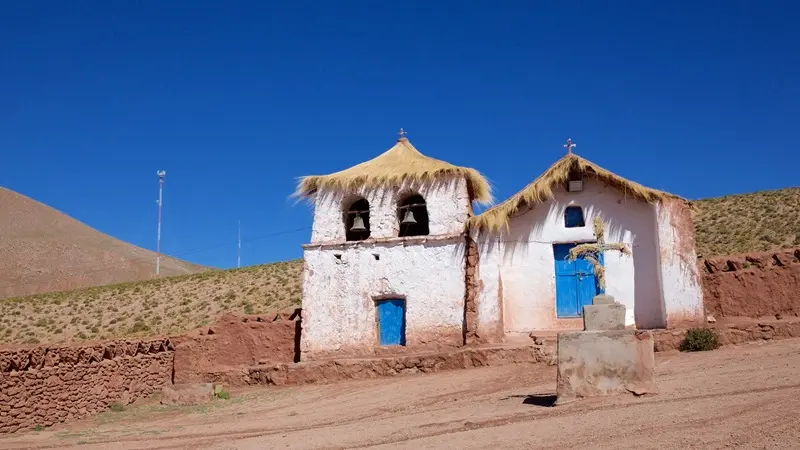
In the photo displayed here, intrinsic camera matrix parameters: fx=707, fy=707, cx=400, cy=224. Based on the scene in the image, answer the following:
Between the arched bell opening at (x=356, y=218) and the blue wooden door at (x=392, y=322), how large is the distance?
87.4 inches

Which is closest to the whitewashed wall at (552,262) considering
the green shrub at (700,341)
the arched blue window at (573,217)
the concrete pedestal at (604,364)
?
the arched blue window at (573,217)

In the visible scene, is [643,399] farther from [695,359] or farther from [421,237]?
[421,237]

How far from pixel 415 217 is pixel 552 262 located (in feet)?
12.7

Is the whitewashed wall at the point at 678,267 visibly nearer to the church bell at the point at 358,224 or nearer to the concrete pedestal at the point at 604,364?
the concrete pedestal at the point at 604,364

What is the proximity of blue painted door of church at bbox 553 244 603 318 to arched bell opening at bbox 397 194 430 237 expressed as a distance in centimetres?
356

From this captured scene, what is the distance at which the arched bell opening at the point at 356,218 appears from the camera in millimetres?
18848

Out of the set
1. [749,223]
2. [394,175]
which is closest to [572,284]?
[394,175]

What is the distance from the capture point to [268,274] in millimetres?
39781

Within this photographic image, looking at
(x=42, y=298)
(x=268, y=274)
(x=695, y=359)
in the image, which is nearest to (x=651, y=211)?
(x=695, y=359)

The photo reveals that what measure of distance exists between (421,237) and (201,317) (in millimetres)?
18906

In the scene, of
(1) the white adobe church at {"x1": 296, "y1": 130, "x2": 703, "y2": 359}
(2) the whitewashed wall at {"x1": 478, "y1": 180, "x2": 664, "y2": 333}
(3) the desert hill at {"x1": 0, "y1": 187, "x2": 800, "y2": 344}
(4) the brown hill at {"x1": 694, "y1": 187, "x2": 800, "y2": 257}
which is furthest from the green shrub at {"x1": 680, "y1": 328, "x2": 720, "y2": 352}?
(3) the desert hill at {"x1": 0, "y1": 187, "x2": 800, "y2": 344}

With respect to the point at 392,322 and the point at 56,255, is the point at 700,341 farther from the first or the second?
the point at 56,255

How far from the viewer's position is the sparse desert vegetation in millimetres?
31891

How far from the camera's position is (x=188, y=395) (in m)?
15.4
